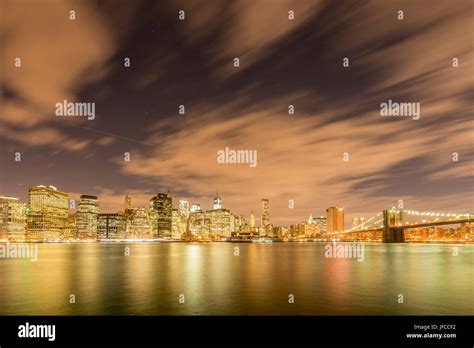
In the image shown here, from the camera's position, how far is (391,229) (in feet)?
570

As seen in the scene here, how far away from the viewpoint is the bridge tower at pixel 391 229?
175 metres

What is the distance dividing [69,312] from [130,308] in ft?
13.8

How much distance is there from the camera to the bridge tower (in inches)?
6875

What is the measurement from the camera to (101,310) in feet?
97.1

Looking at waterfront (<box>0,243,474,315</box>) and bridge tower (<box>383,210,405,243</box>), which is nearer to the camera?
waterfront (<box>0,243,474,315</box>)

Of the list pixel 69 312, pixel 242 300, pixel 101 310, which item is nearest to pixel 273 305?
pixel 242 300

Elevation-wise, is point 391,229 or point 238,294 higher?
point 238,294

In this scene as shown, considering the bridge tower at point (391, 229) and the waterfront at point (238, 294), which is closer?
the waterfront at point (238, 294)

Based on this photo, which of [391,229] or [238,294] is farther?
[391,229]

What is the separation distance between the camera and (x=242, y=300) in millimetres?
33969
